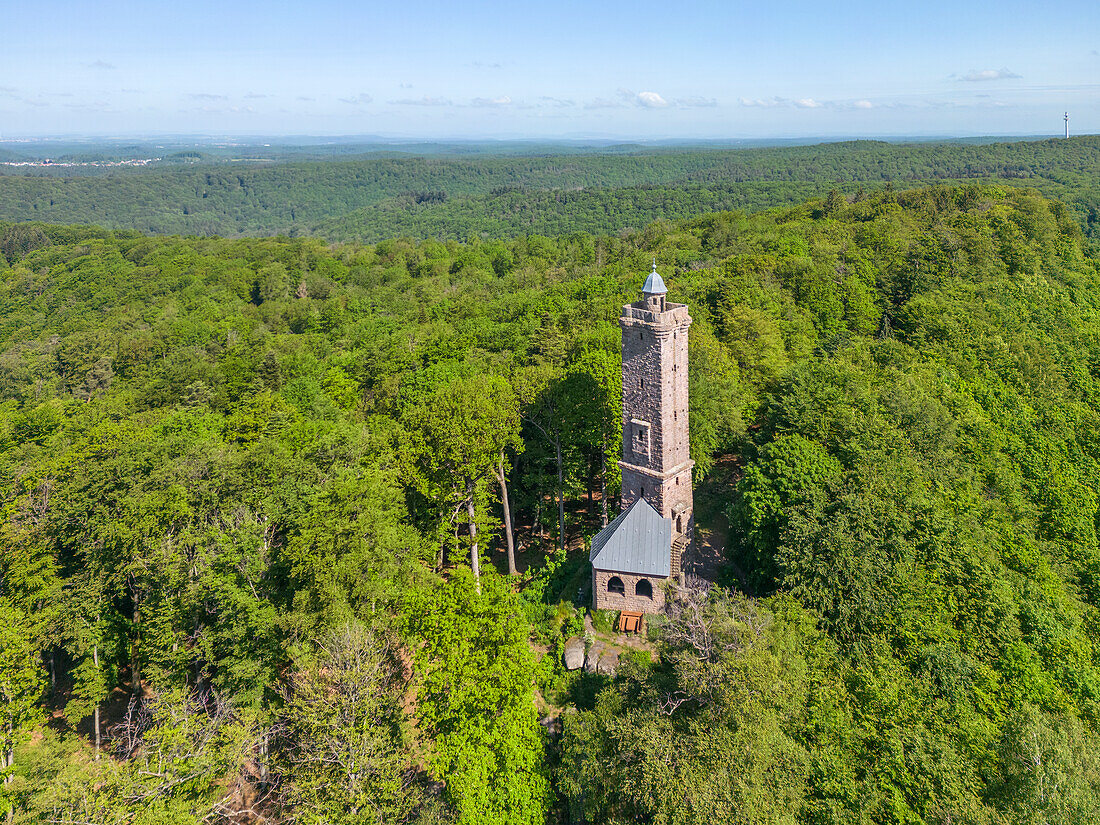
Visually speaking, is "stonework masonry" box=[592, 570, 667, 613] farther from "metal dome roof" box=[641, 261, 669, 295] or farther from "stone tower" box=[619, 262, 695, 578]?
"metal dome roof" box=[641, 261, 669, 295]

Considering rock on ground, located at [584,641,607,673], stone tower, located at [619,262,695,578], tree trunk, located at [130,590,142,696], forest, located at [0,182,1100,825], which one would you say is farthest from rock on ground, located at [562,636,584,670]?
tree trunk, located at [130,590,142,696]

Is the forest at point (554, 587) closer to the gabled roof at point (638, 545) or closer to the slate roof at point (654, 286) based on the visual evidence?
the gabled roof at point (638, 545)

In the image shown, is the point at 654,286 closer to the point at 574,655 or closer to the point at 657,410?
the point at 657,410

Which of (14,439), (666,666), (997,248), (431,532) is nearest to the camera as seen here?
(666,666)

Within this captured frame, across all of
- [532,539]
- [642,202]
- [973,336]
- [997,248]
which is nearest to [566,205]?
[642,202]

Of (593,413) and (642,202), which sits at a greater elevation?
(642,202)

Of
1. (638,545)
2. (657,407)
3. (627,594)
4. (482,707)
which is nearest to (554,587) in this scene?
(627,594)

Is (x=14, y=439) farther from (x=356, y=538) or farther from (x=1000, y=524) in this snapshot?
(x=1000, y=524)

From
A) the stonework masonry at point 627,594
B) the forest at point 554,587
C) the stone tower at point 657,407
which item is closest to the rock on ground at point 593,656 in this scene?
the forest at point 554,587
